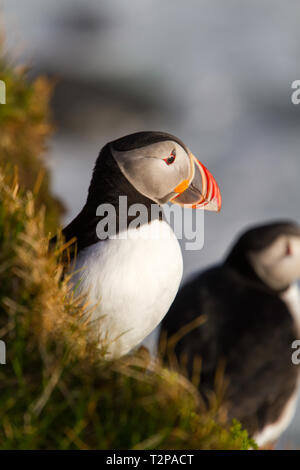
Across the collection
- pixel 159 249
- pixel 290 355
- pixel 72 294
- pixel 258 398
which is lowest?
pixel 258 398

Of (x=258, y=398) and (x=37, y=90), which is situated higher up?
(x=37, y=90)

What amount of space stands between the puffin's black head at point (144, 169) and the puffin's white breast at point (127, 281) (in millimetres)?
224

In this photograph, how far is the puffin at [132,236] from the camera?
91.3 inches

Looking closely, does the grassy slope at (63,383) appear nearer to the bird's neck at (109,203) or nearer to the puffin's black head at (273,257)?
the bird's neck at (109,203)

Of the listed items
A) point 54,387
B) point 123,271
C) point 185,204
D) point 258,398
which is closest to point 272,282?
point 258,398

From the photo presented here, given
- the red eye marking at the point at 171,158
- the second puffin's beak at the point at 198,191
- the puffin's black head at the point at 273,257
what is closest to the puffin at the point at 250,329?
the puffin's black head at the point at 273,257

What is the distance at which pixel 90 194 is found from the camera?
2.53 m

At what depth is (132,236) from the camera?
242 cm

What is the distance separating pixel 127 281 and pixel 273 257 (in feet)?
8.95

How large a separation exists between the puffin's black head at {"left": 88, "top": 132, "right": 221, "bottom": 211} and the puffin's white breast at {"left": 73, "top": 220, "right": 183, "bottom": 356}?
224mm

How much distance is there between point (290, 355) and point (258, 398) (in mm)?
430
